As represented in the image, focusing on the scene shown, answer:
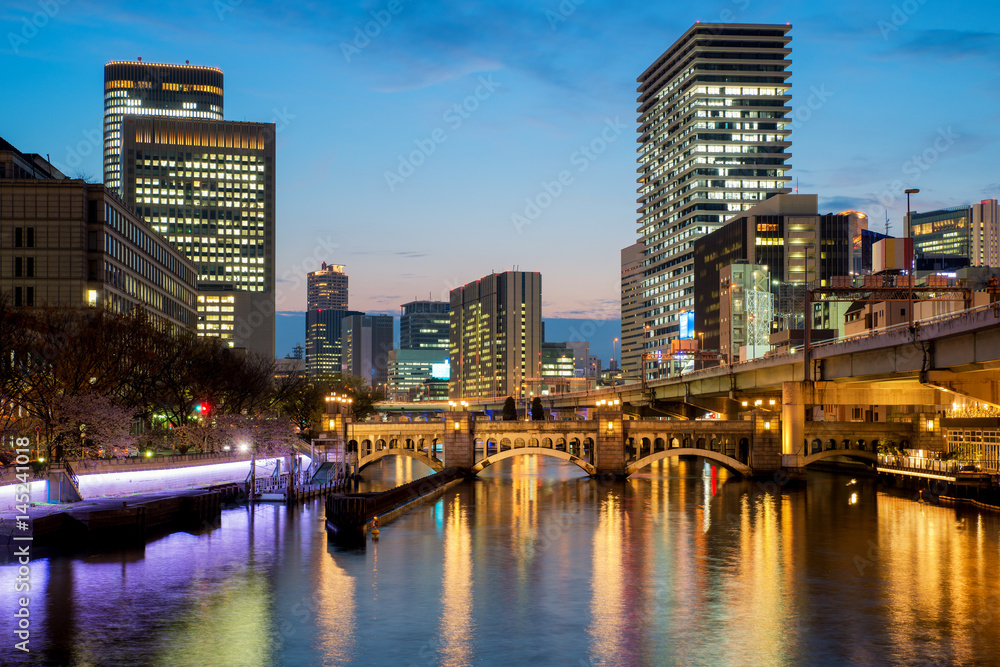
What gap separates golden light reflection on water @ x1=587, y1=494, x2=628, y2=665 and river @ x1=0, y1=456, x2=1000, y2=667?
161 mm

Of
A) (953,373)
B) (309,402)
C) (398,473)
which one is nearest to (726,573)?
(953,373)

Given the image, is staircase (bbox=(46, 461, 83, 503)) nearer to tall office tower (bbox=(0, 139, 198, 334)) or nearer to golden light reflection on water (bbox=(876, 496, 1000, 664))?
golden light reflection on water (bbox=(876, 496, 1000, 664))

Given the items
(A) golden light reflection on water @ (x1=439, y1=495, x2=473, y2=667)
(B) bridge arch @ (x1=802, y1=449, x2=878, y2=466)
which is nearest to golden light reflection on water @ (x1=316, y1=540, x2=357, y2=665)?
(A) golden light reflection on water @ (x1=439, y1=495, x2=473, y2=667)

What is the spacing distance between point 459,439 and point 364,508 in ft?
157

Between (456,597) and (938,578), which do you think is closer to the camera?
(456,597)

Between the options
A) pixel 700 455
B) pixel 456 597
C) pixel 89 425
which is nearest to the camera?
pixel 456 597

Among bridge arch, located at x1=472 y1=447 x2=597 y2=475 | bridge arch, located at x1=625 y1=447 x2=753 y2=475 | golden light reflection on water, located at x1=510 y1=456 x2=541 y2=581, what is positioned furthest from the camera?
bridge arch, located at x1=625 y1=447 x2=753 y2=475

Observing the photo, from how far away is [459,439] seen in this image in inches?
4491

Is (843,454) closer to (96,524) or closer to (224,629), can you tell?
(96,524)

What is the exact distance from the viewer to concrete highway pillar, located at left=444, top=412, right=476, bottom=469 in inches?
4427

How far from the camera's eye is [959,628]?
38.7 metres

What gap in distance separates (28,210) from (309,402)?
57.4 metres

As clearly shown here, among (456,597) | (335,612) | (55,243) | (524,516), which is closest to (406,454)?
(524,516)

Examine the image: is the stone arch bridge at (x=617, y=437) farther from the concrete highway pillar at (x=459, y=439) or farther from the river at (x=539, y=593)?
the river at (x=539, y=593)
